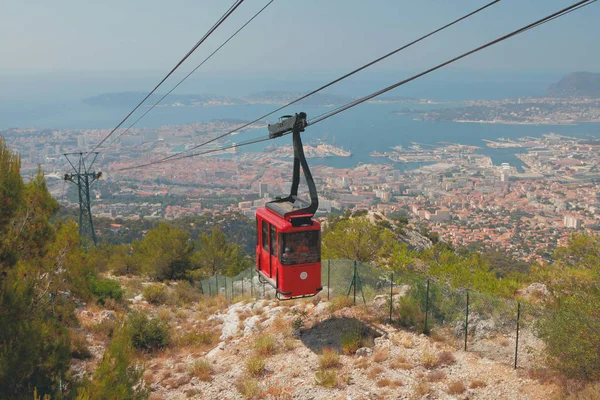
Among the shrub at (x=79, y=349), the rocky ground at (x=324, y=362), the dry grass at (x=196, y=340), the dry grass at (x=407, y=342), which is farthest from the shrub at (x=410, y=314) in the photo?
the shrub at (x=79, y=349)

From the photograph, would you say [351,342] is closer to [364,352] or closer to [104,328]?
[364,352]

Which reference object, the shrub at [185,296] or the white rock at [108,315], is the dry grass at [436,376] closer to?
the white rock at [108,315]

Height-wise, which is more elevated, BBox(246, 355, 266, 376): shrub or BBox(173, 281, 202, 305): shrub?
BBox(246, 355, 266, 376): shrub

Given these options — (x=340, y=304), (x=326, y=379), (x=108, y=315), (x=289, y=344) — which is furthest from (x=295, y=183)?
(x=108, y=315)

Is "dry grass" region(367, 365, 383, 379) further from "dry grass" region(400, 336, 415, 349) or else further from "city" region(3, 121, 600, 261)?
"city" region(3, 121, 600, 261)

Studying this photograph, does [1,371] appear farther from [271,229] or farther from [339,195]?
[339,195]

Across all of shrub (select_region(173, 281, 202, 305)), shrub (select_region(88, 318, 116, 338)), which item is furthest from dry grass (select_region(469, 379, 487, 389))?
shrub (select_region(173, 281, 202, 305))
